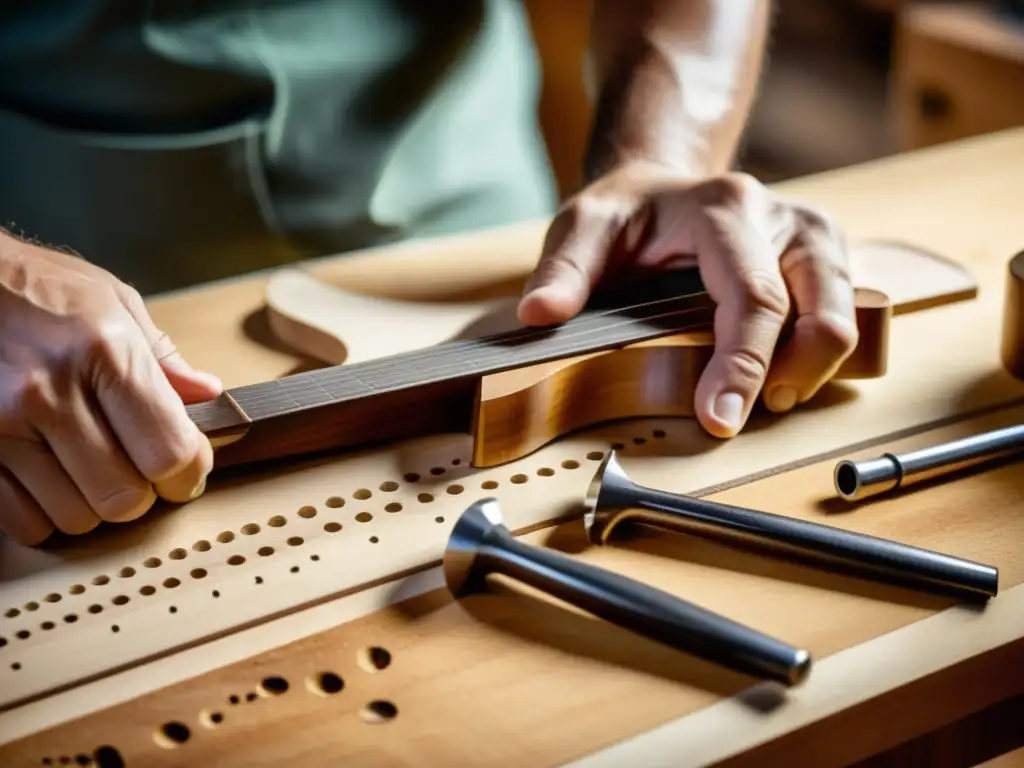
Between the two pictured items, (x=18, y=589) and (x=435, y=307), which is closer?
(x=18, y=589)

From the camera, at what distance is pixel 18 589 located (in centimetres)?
65

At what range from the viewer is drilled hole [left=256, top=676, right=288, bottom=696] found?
58 centimetres

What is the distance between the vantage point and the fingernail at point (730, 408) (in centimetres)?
79

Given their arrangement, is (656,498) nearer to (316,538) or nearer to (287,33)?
(316,538)

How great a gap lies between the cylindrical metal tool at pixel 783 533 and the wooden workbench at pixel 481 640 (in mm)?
12

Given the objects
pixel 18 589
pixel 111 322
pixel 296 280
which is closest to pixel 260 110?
pixel 296 280

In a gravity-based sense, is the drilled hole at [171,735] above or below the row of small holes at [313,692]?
below

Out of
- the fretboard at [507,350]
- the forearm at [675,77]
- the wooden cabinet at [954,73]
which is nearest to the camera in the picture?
the fretboard at [507,350]

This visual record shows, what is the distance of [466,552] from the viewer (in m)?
0.64

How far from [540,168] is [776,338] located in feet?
2.34

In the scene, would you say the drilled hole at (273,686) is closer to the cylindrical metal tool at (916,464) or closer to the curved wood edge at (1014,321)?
the cylindrical metal tool at (916,464)

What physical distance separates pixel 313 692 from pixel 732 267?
0.45 meters

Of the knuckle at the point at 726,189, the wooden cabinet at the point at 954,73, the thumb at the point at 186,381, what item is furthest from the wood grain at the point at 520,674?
the wooden cabinet at the point at 954,73

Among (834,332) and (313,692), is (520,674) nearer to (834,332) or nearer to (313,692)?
(313,692)
